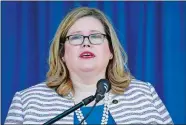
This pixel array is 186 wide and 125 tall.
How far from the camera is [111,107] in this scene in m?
1.66

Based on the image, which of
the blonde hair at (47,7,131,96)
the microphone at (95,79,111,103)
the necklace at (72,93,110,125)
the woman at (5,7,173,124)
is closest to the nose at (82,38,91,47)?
the woman at (5,7,173,124)

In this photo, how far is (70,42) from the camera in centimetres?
167

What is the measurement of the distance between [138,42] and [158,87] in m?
0.29

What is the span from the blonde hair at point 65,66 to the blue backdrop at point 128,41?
31 cm

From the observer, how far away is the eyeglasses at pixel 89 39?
1628 mm

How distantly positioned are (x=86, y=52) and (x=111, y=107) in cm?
28

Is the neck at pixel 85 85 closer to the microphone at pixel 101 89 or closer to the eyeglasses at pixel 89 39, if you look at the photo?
the eyeglasses at pixel 89 39

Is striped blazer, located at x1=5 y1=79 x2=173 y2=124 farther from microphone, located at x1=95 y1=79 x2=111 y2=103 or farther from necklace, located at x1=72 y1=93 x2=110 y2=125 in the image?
microphone, located at x1=95 y1=79 x2=111 y2=103

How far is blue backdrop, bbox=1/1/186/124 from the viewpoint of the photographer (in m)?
2.13

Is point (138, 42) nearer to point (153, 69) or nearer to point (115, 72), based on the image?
point (153, 69)

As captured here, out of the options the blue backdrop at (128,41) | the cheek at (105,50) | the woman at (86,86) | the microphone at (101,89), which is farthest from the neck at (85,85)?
the microphone at (101,89)

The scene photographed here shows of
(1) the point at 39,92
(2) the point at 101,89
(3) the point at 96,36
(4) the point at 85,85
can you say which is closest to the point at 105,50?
(3) the point at 96,36

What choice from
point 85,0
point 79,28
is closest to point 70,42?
point 79,28

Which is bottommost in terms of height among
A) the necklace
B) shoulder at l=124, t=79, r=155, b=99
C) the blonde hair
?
the necklace
